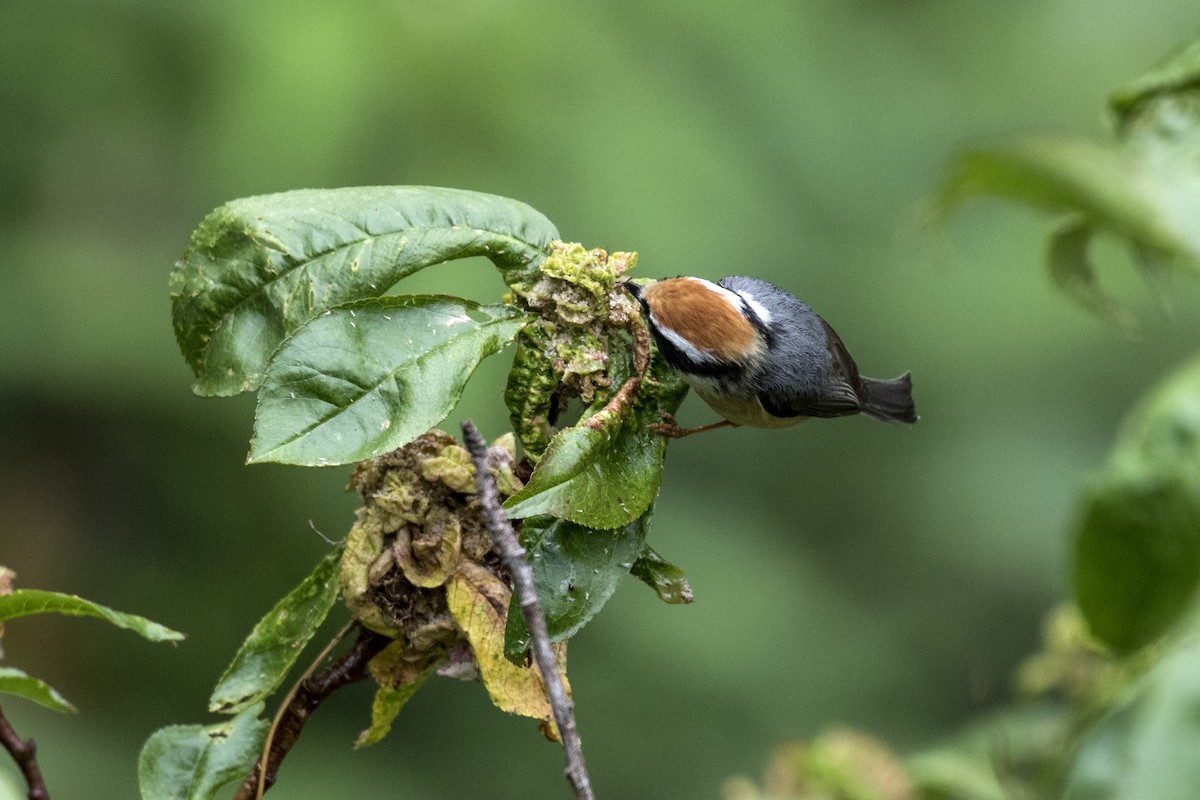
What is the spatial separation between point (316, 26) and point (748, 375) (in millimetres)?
2104

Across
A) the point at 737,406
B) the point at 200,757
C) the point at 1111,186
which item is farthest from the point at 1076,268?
the point at 200,757

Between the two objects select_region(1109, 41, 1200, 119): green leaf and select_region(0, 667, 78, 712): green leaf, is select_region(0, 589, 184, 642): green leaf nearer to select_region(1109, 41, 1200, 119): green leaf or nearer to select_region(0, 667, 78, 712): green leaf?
select_region(0, 667, 78, 712): green leaf

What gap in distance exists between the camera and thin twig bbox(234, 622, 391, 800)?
140 centimetres

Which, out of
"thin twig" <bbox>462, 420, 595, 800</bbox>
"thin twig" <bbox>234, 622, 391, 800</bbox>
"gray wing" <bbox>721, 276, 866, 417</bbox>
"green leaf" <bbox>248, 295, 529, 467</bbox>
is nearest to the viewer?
"thin twig" <bbox>462, 420, 595, 800</bbox>

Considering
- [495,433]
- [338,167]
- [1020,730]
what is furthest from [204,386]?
[1020,730]

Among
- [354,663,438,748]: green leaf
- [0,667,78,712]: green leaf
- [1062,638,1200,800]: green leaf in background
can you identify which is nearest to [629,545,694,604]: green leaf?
[354,663,438,748]: green leaf

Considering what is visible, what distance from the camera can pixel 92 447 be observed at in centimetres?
424

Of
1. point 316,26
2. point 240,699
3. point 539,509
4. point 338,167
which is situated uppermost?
point 316,26

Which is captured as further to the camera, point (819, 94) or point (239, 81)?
point (819, 94)

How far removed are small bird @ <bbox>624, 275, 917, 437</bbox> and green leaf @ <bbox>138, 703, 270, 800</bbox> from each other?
2.13ft

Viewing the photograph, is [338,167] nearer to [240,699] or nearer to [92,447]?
[92,447]

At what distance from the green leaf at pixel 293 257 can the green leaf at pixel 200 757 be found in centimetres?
42

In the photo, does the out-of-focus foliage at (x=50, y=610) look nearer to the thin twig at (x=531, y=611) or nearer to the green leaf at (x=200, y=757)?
the green leaf at (x=200, y=757)

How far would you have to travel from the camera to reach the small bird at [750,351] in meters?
1.79
